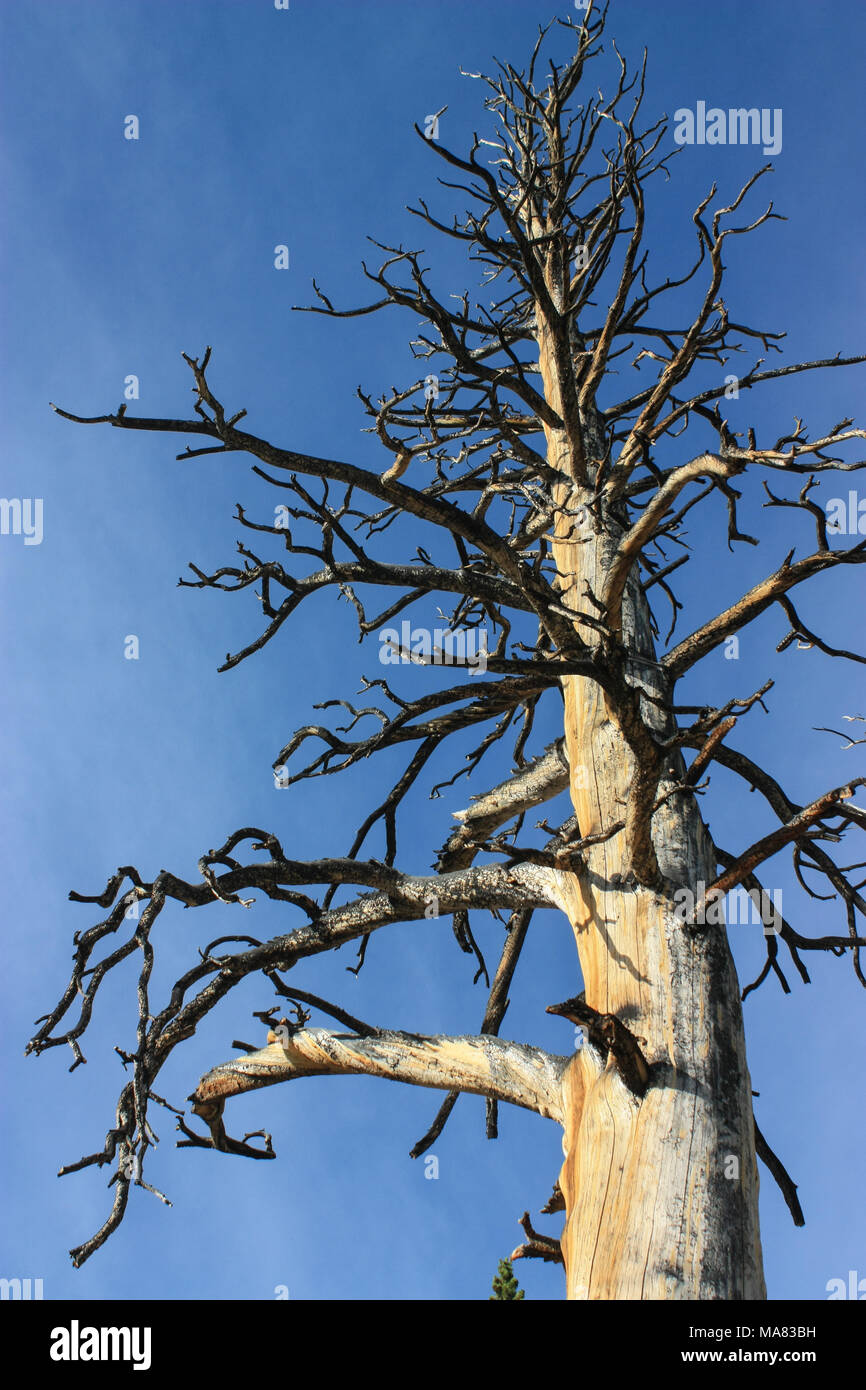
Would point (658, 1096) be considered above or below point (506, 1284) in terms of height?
above

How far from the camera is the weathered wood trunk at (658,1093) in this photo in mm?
2893

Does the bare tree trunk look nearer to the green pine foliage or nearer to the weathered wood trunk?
the weathered wood trunk

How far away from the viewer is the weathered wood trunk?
9.49ft

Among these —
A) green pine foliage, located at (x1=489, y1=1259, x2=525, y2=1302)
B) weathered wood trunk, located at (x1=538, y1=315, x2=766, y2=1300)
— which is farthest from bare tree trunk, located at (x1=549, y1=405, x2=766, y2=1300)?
green pine foliage, located at (x1=489, y1=1259, x2=525, y2=1302)

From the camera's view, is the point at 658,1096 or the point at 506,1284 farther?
the point at 506,1284

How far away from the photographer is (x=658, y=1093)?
3191 millimetres

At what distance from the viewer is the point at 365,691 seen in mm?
4902

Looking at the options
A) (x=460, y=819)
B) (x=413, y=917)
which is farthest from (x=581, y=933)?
(x=460, y=819)

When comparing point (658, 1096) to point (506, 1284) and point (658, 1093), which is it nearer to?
point (658, 1093)

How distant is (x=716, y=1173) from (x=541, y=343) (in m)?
5.25

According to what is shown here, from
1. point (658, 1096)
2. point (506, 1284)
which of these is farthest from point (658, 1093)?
point (506, 1284)

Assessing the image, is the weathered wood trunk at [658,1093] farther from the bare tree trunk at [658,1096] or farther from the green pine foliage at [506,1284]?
the green pine foliage at [506,1284]
